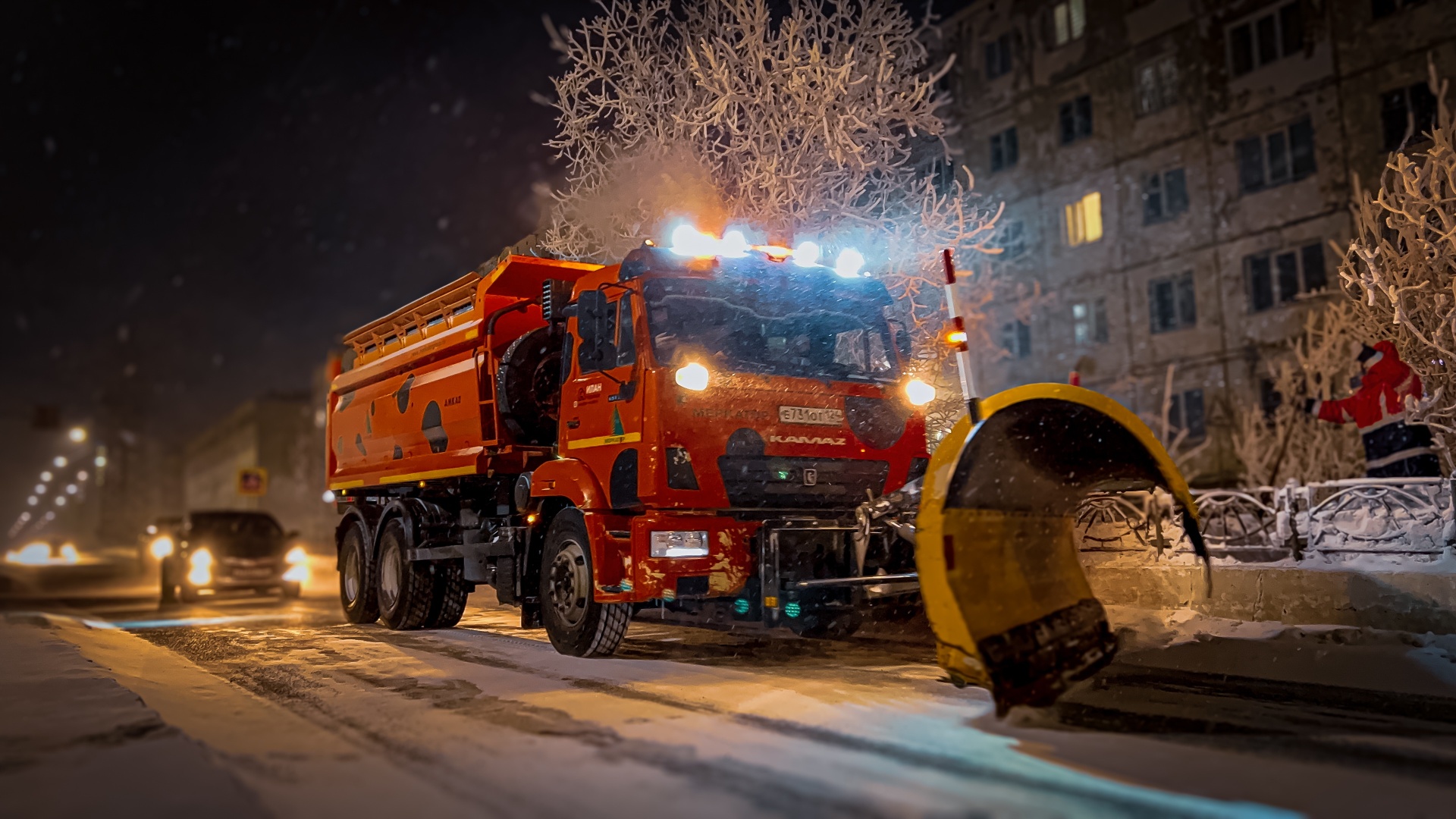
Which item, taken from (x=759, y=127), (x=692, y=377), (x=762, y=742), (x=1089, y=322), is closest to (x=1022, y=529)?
(x=762, y=742)

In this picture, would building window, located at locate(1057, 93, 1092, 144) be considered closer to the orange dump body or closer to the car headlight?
the orange dump body

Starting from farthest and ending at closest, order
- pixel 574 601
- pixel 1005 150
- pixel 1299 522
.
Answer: pixel 1005 150, pixel 1299 522, pixel 574 601

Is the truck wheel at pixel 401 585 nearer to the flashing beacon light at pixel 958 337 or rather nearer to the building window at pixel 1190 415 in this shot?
the flashing beacon light at pixel 958 337

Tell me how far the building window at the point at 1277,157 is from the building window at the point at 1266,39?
1.63 metres

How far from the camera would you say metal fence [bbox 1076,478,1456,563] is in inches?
327

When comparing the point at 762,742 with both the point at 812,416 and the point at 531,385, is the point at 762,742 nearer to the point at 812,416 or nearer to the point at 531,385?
the point at 812,416

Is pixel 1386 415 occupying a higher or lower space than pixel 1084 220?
lower

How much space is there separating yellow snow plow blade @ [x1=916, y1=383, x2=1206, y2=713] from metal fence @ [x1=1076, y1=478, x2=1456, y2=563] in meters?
1.05

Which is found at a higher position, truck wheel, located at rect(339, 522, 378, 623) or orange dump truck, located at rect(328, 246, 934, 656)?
orange dump truck, located at rect(328, 246, 934, 656)

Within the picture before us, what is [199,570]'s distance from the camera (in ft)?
56.0

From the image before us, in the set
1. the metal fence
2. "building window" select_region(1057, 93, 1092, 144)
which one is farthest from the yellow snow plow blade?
"building window" select_region(1057, 93, 1092, 144)

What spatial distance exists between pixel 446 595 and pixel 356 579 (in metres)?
1.77

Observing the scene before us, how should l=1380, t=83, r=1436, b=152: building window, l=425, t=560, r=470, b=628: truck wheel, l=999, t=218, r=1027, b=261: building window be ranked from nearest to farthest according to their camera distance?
l=425, t=560, r=470, b=628: truck wheel → l=1380, t=83, r=1436, b=152: building window → l=999, t=218, r=1027, b=261: building window

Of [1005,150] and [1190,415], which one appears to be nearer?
[1190,415]
